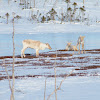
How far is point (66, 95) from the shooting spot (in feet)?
27.9

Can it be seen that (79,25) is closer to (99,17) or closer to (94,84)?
(99,17)

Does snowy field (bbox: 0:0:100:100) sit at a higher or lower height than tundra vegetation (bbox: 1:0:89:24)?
lower

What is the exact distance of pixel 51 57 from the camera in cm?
2398

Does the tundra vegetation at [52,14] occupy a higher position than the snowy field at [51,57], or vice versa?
the tundra vegetation at [52,14]

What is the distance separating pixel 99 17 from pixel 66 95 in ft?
220

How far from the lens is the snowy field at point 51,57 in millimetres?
9383

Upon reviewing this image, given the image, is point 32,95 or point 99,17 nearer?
point 32,95

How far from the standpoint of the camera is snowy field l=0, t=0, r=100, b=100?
938cm

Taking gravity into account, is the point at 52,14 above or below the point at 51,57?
above

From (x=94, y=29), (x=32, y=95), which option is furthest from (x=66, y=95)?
(x=94, y=29)

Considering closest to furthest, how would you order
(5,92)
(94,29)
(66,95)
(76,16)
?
(66,95)
(5,92)
(94,29)
(76,16)

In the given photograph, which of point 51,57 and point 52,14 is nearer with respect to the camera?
point 51,57

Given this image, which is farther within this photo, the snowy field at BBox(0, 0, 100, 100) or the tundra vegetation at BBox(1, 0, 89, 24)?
Result: the tundra vegetation at BBox(1, 0, 89, 24)

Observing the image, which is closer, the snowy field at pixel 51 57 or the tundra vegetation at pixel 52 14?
the snowy field at pixel 51 57
